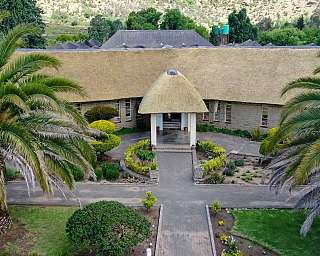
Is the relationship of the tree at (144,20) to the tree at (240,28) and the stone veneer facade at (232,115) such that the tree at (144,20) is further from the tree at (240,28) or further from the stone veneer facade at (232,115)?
the stone veneer facade at (232,115)

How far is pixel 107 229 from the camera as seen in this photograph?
1806cm

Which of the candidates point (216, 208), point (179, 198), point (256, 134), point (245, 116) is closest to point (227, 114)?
point (245, 116)

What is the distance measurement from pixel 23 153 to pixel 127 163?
36.5 feet

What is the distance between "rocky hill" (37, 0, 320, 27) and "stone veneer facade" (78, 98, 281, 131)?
83793mm

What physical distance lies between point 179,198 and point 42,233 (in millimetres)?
7096

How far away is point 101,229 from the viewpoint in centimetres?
1812

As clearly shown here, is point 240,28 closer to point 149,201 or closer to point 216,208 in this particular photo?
point 216,208

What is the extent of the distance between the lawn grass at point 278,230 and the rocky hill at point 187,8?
98049 millimetres

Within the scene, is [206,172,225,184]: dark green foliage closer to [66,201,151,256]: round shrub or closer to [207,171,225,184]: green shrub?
[207,171,225,184]: green shrub

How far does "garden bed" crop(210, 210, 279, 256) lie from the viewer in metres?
19.9

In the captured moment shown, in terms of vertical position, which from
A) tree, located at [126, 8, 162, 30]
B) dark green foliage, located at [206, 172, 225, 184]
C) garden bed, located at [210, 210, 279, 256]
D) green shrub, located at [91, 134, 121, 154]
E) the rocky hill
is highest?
the rocky hill

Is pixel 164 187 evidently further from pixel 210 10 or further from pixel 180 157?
pixel 210 10

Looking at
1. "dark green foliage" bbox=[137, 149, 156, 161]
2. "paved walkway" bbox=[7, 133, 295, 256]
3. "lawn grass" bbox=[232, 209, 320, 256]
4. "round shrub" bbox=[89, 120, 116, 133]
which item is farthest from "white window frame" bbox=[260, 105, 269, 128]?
"lawn grass" bbox=[232, 209, 320, 256]

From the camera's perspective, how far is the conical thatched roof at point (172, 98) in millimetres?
30625
